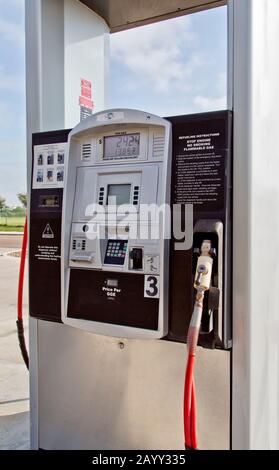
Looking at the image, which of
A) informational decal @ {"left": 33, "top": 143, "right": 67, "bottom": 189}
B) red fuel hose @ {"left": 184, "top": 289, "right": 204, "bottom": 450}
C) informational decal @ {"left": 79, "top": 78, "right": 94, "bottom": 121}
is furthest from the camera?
informational decal @ {"left": 79, "top": 78, "right": 94, "bottom": 121}

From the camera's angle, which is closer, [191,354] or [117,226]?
[191,354]

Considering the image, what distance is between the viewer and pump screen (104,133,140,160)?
183cm

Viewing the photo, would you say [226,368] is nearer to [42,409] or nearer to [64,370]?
[64,370]

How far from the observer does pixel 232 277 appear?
1.62 m

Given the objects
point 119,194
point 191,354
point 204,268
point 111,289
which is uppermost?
point 119,194

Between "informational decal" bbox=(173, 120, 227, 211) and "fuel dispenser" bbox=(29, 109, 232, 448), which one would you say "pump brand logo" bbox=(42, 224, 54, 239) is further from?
"informational decal" bbox=(173, 120, 227, 211)

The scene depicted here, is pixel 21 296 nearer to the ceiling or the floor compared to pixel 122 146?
nearer to the floor

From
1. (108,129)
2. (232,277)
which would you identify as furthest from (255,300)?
(108,129)

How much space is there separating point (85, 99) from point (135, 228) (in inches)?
40.7

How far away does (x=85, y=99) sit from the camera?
95.7 inches

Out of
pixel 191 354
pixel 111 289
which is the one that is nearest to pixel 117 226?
pixel 111 289

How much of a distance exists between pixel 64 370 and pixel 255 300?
104 centimetres

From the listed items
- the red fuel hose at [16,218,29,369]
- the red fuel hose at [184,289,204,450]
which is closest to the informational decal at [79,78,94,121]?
the red fuel hose at [16,218,29,369]
